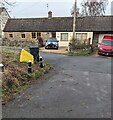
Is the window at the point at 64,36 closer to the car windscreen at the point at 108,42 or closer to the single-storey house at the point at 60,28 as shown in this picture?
the single-storey house at the point at 60,28

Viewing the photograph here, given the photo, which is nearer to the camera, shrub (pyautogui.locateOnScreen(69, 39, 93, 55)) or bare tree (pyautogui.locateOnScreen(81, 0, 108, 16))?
shrub (pyautogui.locateOnScreen(69, 39, 93, 55))

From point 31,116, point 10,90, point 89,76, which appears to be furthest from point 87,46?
point 31,116

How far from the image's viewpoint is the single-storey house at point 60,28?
32.3 metres

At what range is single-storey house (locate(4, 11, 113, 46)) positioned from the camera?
32312 mm

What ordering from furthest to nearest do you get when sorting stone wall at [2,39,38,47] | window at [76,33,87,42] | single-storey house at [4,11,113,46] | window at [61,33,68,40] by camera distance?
1. window at [61,33,68,40]
2. stone wall at [2,39,38,47]
3. window at [76,33,87,42]
4. single-storey house at [4,11,113,46]

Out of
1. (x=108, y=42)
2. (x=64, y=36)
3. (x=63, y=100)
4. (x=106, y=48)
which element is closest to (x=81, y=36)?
(x=64, y=36)

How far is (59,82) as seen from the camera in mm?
10727

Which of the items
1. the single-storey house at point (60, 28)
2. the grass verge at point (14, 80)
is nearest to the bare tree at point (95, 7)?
the single-storey house at point (60, 28)

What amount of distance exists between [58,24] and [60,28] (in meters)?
1.19

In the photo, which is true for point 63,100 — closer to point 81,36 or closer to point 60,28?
point 81,36

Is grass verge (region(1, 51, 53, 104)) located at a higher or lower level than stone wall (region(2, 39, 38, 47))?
lower

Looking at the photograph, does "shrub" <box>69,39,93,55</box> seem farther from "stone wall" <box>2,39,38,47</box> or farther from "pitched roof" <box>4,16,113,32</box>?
"stone wall" <box>2,39,38,47</box>

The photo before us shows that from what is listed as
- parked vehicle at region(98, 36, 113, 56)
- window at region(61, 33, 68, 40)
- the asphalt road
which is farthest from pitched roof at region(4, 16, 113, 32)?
the asphalt road

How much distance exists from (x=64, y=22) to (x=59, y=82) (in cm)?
2524
